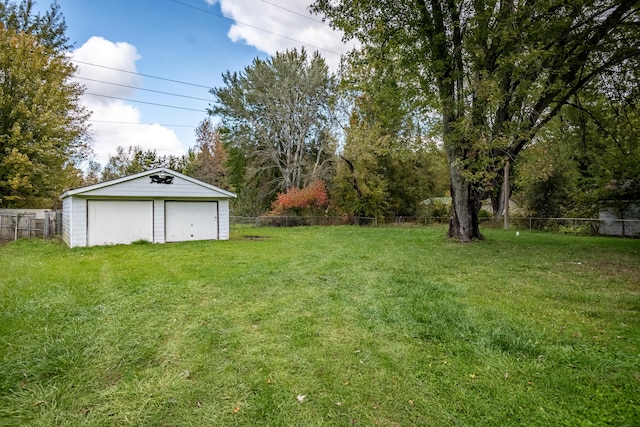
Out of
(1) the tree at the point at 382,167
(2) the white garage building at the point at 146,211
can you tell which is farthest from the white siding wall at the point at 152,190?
(1) the tree at the point at 382,167

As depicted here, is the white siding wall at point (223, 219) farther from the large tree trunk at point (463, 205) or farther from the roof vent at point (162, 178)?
the large tree trunk at point (463, 205)

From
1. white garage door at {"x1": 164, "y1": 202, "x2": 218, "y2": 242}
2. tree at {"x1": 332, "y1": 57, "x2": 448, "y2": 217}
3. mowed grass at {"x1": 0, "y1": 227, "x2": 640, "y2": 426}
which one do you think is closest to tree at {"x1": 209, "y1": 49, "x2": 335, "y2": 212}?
tree at {"x1": 332, "y1": 57, "x2": 448, "y2": 217}

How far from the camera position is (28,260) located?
27.9 feet

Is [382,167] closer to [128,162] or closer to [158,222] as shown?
[158,222]

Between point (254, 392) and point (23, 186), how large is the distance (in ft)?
58.6

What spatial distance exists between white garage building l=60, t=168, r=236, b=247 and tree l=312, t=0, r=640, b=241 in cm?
838

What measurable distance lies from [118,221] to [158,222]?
1351 millimetres

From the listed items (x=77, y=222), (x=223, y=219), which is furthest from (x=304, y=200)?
(x=77, y=222)

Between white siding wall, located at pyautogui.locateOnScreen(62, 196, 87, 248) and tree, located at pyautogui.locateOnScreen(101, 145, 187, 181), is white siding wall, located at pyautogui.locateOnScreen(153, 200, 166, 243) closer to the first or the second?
white siding wall, located at pyautogui.locateOnScreen(62, 196, 87, 248)

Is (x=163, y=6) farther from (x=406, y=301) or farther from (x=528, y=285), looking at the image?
(x=528, y=285)

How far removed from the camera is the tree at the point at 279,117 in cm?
2412

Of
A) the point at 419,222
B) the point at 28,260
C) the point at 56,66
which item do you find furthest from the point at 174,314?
the point at 419,222

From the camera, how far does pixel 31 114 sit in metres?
14.1

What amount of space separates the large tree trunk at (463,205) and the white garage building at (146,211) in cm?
916
